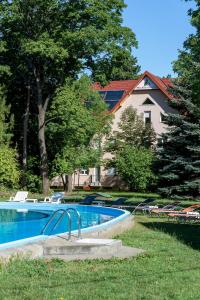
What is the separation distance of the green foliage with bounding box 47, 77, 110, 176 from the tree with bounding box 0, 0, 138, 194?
3.14 feet

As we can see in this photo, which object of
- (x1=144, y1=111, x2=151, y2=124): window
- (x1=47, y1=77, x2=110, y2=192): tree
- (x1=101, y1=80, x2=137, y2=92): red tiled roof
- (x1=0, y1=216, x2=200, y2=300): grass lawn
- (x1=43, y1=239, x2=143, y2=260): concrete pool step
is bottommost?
(x1=0, y1=216, x2=200, y2=300): grass lawn

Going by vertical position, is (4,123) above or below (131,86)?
below

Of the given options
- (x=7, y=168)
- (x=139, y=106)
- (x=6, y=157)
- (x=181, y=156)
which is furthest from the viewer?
(x=139, y=106)

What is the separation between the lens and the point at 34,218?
72.2 feet

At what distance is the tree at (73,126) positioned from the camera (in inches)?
1411

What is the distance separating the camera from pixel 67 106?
117 feet

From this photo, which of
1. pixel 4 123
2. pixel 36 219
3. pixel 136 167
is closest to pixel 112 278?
pixel 36 219

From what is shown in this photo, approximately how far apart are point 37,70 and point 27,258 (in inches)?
1117

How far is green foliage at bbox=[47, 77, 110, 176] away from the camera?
35844 mm

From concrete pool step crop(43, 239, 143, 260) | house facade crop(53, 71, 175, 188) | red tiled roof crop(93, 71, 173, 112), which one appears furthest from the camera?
house facade crop(53, 71, 175, 188)

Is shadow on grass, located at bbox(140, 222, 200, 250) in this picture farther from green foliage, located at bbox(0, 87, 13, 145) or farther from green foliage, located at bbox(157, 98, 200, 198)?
green foliage, located at bbox(0, 87, 13, 145)

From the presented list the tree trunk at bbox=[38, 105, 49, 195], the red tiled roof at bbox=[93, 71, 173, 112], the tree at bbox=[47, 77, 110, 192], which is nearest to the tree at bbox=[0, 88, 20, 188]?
the tree trunk at bbox=[38, 105, 49, 195]

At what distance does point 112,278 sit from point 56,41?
92.0ft

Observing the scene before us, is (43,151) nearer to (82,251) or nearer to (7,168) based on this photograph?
(7,168)
